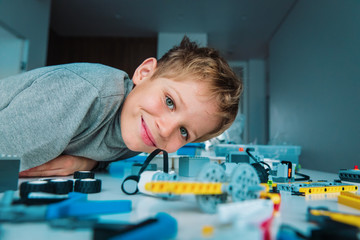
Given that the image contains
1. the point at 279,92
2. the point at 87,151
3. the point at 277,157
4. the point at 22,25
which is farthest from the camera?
the point at 279,92

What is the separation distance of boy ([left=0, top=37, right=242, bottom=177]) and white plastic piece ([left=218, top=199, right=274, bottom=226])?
417mm

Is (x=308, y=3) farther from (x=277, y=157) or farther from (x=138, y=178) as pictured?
(x=138, y=178)

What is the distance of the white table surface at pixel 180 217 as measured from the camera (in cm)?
23

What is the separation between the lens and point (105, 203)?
302mm

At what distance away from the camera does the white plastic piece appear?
240 mm

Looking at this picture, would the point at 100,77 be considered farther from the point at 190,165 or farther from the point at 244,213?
the point at 244,213

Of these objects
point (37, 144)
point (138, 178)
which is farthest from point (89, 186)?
point (37, 144)

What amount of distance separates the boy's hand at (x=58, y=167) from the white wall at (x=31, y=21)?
77.3 inches

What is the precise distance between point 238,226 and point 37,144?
58 centimetres

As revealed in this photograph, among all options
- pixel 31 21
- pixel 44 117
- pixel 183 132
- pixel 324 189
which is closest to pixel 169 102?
pixel 183 132

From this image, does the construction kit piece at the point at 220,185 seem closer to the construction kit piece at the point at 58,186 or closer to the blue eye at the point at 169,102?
the construction kit piece at the point at 58,186

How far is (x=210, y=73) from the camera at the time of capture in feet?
2.40

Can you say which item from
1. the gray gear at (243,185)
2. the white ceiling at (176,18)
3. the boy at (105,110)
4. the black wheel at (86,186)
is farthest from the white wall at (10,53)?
the gray gear at (243,185)

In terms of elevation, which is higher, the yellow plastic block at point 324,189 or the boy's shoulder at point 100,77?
the boy's shoulder at point 100,77
